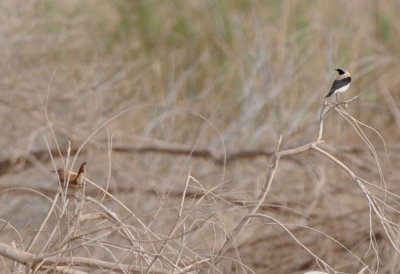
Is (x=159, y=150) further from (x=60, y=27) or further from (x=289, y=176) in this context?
(x=60, y=27)

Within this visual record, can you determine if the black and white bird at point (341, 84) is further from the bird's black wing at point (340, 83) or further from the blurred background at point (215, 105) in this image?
the blurred background at point (215, 105)

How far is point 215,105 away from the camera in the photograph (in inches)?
267

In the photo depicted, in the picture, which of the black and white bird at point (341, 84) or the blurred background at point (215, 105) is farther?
the blurred background at point (215, 105)

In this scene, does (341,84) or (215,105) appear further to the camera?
(215,105)

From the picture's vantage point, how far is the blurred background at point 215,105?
17.0 feet

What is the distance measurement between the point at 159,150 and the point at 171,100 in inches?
49.9

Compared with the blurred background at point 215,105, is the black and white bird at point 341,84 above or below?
above

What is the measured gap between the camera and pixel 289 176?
5680 millimetres

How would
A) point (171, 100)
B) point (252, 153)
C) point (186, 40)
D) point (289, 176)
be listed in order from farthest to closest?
point (186, 40) < point (171, 100) < point (289, 176) < point (252, 153)

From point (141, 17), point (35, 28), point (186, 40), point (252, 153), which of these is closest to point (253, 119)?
point (252, 153)

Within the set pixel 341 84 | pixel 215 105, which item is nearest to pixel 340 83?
pixel 341 84

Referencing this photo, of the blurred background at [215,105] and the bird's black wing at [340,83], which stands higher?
the bird's black wing at [340,83]

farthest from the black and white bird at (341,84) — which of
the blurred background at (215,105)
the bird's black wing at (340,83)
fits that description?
the blurred background at (215,105)

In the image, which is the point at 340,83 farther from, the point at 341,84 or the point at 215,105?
the point at 215,105
